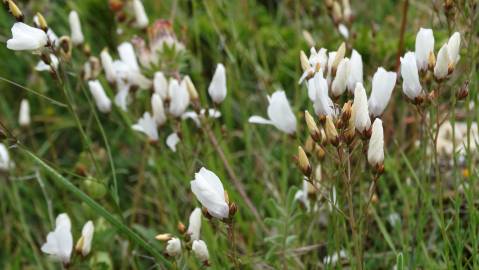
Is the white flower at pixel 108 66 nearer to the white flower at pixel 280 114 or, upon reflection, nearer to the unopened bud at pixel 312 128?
the white flower at pixel 280 114

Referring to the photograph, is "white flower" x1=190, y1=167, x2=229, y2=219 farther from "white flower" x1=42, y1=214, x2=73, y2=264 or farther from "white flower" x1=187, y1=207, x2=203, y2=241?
"white flower" x1=42, y1=214, x2=73, y2=264

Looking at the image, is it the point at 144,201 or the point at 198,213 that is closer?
the point at 198,213

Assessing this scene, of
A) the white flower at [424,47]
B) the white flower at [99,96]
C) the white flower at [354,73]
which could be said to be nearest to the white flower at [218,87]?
the white flower at [99,96]

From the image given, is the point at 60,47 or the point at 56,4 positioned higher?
the point at 56,4

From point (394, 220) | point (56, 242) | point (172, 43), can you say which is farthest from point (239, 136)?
point (56, 242)

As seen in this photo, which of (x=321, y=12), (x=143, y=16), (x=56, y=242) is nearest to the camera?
(x=56, y=242)

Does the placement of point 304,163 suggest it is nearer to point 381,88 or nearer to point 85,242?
point 381,88

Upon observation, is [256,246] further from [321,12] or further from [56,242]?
[321,12]
